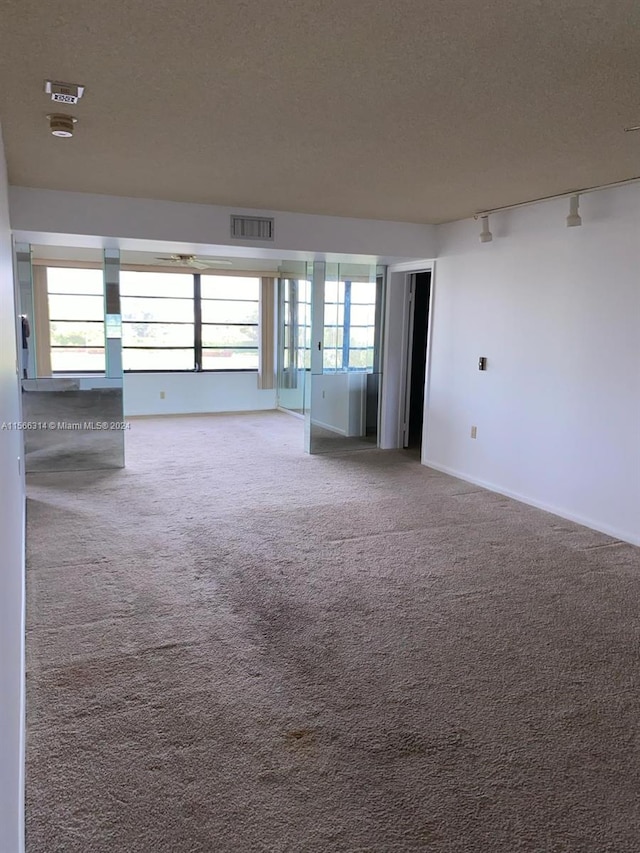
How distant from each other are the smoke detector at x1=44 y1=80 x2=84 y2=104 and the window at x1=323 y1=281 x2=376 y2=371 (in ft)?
13.7

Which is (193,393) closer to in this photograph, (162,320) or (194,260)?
(162,320)

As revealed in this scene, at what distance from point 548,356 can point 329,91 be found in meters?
2.98

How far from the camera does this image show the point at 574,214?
4258 millimetres

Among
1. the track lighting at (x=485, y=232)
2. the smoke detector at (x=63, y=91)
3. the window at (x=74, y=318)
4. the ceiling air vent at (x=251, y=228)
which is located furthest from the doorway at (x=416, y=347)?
the smoke detector at (x=63, y=91)

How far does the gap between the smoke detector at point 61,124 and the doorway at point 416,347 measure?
4.53 metres

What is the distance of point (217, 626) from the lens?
9.53ft

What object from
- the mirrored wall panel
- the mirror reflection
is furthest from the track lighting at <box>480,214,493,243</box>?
the mirrored wall panel

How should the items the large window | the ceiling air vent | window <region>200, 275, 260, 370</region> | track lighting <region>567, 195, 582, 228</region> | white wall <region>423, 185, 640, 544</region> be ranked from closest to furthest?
white wall <region>423, 185, 640, 544</region>
track lighting <region>567, 195, 582, 228</region>
the ceiling air vent
the large window
window <region>200, 275, 260, 370</region>

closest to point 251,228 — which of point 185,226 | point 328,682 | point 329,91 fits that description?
point 185,226

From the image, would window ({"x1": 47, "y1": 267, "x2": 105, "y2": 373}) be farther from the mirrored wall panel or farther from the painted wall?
the painted wall

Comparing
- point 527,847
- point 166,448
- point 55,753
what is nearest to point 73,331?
point 166,448

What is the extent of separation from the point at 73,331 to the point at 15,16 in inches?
275

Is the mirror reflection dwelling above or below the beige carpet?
above

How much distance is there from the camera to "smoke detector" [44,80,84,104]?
2396 millimetres
